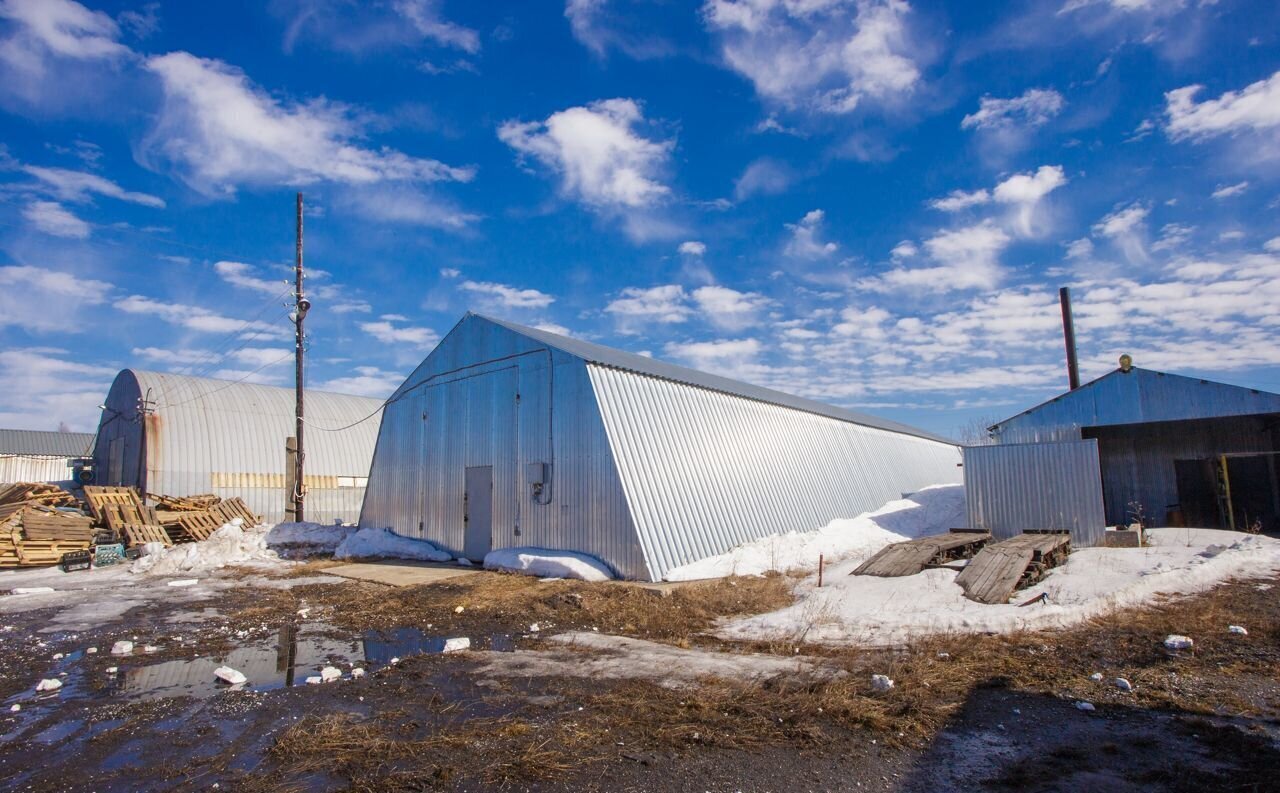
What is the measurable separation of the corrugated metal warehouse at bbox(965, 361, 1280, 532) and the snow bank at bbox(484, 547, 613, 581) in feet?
35.8

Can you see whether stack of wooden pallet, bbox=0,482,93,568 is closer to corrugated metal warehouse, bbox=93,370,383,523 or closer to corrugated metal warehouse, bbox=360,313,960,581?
corrugated metal warehouse, bbox=93,370,383,523

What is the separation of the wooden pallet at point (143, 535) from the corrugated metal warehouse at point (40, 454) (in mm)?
21019

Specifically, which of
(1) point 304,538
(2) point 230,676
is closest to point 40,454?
(1) point 304,538

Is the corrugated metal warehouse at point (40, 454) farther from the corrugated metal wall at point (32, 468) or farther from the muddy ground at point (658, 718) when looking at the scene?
the muddy ground at point (658, 718)

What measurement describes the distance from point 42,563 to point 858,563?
21952mm

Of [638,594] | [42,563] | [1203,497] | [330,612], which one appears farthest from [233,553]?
[1203,497]

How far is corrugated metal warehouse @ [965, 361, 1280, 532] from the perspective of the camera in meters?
20.3

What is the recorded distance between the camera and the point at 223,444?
96.9ft

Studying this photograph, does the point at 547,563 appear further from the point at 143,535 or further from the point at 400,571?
the point at 143,535

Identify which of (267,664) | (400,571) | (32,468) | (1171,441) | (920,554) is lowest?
(400,571)

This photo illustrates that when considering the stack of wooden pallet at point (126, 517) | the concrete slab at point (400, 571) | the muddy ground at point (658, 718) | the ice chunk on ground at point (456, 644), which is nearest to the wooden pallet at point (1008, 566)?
the muddy ground at point (658, 718)

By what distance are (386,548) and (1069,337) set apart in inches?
1196

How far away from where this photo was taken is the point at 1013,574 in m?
11.5

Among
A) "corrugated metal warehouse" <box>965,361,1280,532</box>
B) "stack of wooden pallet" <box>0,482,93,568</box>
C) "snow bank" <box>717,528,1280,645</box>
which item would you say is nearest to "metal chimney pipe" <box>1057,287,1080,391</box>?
"corrugated metal warehouse" <box>965,361,1280,532</box>
